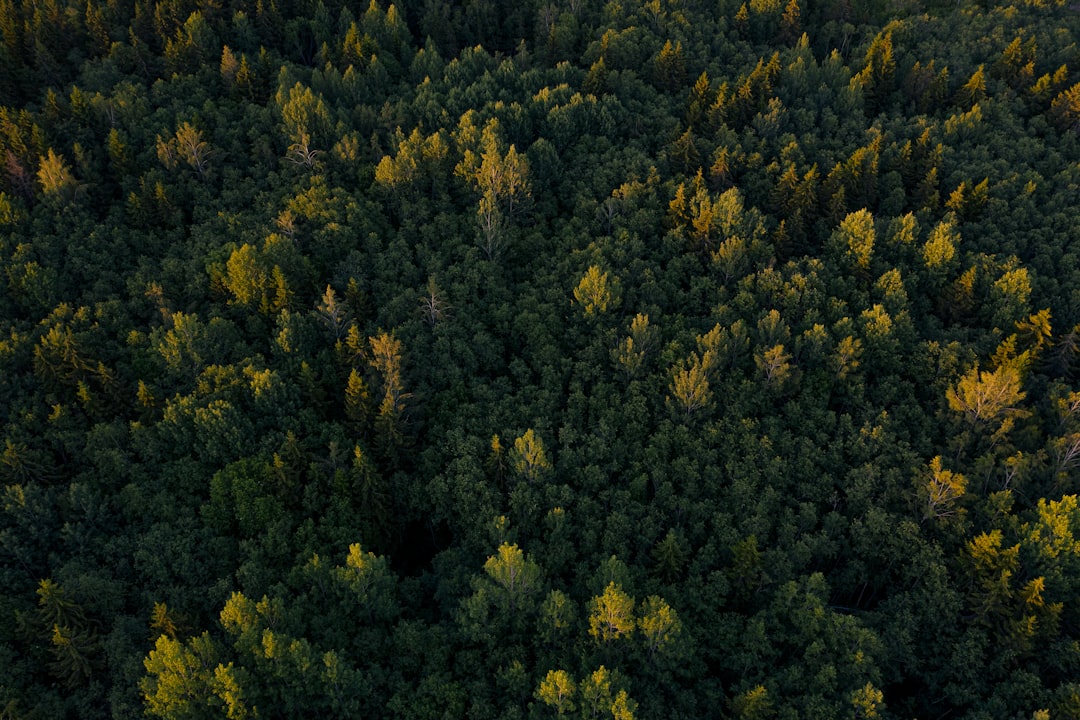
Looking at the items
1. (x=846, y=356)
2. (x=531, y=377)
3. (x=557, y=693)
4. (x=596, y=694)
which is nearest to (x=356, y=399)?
(x=531, y=377)

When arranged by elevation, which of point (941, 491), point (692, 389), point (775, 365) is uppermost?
point (692, 389)

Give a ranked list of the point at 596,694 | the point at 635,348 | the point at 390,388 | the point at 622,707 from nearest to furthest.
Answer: the point at 622,707
the point at 596,694
the point at 390,388
the point at 635,348

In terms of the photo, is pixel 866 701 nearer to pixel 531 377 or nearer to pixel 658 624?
pixel 658 624

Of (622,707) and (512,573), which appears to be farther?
(512,573)

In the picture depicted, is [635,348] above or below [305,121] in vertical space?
below

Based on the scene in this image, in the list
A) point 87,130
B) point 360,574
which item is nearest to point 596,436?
point 360,574

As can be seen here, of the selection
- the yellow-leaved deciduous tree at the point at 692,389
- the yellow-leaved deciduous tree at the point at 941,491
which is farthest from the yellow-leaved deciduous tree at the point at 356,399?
the yellow-leaved deciduous tree at the point at 941,491

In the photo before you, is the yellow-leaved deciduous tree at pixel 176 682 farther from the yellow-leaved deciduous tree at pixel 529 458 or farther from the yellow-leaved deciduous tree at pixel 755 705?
the yellow-leaved deciduous tree at pixel 755 705
